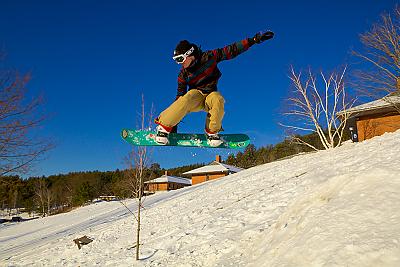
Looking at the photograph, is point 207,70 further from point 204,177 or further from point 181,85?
point 204,177

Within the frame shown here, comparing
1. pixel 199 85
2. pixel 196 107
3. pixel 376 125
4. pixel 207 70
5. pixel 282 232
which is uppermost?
pixel 376 125

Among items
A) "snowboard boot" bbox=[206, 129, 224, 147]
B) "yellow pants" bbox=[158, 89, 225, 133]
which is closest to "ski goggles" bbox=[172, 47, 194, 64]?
"yellow pants" bbox=[158, 89, 225, 133]

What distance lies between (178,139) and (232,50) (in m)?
1.98

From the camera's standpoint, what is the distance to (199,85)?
4.86 metres

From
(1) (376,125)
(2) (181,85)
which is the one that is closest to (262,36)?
(2) (181,85)

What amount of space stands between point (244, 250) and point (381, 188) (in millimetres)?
2532

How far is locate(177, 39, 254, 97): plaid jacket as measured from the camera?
4.54 m

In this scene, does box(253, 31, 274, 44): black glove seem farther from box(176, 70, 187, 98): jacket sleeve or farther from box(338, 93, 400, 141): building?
box(338, 93, 400, 141): building

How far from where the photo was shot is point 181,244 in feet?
A: 24.1

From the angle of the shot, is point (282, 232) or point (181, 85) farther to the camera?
point (181, 85)

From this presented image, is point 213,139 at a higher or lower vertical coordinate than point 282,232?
higher

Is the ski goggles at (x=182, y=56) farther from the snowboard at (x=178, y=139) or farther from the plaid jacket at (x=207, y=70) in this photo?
the snowboard at (x=178, y=139)

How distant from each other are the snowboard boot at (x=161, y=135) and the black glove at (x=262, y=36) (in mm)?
2036

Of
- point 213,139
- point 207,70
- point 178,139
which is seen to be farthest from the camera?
point 178,139
